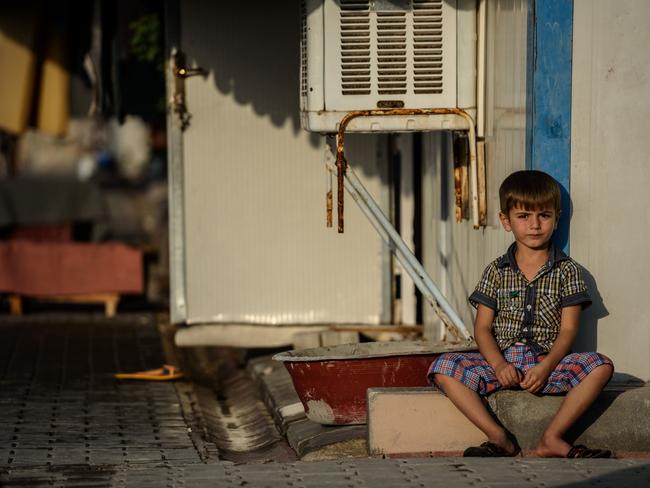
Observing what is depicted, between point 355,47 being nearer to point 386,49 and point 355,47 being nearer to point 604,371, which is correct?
point 386,49

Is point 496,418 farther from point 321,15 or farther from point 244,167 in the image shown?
point 244,167

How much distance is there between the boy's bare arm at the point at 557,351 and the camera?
5.62 metres

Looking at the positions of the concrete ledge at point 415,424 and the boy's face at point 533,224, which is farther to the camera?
the concrete ledge at point 415,424

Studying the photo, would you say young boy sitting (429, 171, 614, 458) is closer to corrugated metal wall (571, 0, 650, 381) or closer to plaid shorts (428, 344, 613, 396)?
plaid shorts (428, 344, 613, 396)

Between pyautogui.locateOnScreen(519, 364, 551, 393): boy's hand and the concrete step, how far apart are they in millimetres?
142

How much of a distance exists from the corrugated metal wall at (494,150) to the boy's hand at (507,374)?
870mm

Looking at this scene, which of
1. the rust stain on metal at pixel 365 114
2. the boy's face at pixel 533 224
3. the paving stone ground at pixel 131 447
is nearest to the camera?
the paving stone ground at pixel 131 447

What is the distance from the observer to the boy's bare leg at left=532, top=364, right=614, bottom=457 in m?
5.56

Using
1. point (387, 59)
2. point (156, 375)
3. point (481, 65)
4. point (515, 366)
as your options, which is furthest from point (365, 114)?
point (156, 375)

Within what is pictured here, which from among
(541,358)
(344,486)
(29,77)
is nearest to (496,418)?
(541,358)

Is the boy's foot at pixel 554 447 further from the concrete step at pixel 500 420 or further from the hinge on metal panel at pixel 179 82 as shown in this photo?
the hinge on metal panel at pixel 179 82

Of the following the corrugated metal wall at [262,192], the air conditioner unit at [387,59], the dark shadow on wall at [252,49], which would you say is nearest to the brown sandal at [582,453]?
the air conditioner unit at [387,59]

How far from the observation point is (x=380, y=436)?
5902 mm

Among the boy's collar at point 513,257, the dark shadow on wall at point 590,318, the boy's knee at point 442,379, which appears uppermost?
the boy's collar at point 513,257
